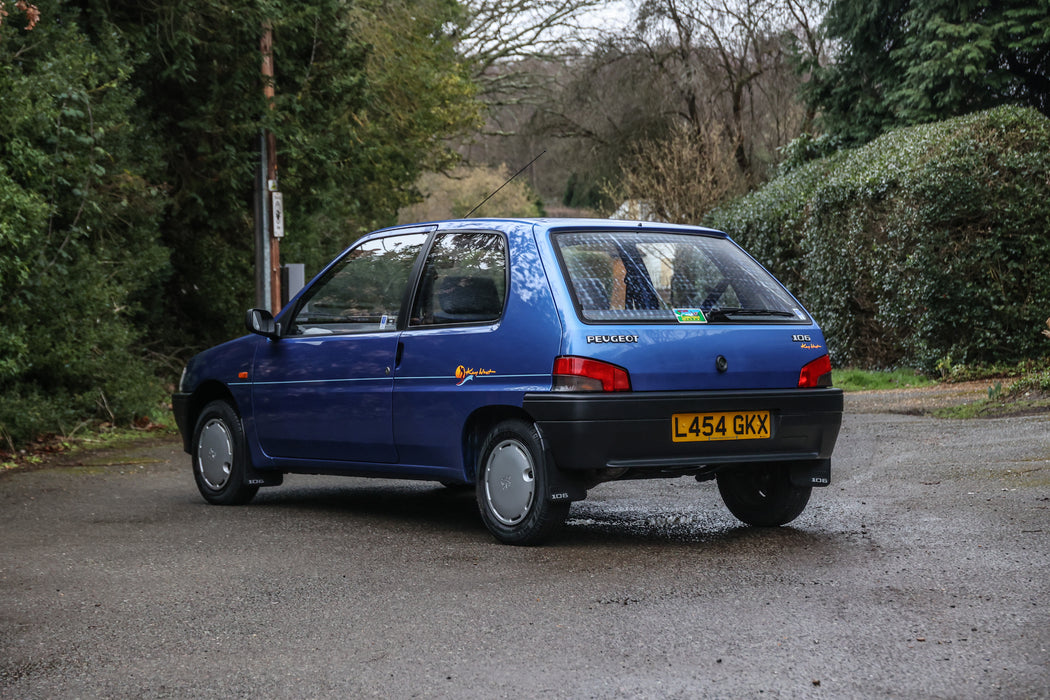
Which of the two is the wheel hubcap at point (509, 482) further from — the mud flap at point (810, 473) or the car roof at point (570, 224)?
the mud flap at point (810, 473)

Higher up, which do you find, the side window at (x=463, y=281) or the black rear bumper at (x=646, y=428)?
the side window at (x=463, y=281)

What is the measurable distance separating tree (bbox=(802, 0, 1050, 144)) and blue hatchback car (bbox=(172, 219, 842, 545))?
1583 centimetres

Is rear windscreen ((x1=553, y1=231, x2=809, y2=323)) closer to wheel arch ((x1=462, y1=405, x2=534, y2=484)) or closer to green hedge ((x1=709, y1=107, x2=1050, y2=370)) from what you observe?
A: wheel arch ((x1=462, y1=405, x2=534, y2=484))

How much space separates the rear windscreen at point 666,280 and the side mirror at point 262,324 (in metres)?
2.34

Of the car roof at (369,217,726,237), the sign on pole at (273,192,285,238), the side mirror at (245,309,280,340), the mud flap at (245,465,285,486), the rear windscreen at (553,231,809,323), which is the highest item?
the sign on pole at (273,192,285,238)

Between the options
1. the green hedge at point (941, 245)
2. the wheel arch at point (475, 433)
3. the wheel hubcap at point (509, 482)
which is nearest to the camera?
the wheel hubcap at point (509, 482)

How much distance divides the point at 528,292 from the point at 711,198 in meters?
23.9

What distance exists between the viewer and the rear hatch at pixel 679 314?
6.56m

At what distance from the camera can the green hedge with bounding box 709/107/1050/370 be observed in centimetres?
1505

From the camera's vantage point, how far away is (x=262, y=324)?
8430 millimetres

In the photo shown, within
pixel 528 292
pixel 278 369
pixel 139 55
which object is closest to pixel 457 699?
pixel 528 292

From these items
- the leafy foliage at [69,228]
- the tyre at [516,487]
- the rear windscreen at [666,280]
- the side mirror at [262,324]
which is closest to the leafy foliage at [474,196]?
the leafy foliage at [69,228]

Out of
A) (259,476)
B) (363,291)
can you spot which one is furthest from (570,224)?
(259,476)

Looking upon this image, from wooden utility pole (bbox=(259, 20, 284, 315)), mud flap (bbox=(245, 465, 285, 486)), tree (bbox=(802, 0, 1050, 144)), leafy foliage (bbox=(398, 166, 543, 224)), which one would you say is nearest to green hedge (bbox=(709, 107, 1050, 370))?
tree (bbox=(802, 0, 1050, 144))
